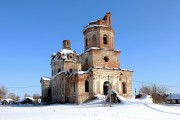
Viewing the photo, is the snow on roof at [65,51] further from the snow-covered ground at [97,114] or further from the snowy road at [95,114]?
the snowy road at [95,114]

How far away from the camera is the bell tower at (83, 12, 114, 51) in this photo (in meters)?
39.4

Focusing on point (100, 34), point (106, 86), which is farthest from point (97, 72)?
point (100, 34)

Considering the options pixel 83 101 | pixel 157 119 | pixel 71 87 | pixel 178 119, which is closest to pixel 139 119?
pixel 157 119

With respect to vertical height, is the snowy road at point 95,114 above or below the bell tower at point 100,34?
below

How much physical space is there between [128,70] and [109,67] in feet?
10.4

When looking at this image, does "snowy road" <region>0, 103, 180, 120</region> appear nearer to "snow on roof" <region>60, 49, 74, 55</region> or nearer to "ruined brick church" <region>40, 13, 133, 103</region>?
"ruined brick church" <region>40, 13, 133, 103</region>

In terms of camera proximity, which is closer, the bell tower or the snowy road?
the snowy road

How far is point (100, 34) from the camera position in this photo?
39.2 m

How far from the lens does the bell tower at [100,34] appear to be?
129ft

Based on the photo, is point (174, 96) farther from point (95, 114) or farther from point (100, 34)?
point (95, 114)

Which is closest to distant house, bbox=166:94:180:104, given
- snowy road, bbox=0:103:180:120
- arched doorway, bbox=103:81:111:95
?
arched doorway, bbox=103:81:111:95

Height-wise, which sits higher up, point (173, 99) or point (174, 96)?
point (174, 96)

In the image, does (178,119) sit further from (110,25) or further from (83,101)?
(110,25)

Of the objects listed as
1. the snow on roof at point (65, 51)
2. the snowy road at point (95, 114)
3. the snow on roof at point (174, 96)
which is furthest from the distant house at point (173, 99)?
the snowy road at point (95, 114)
